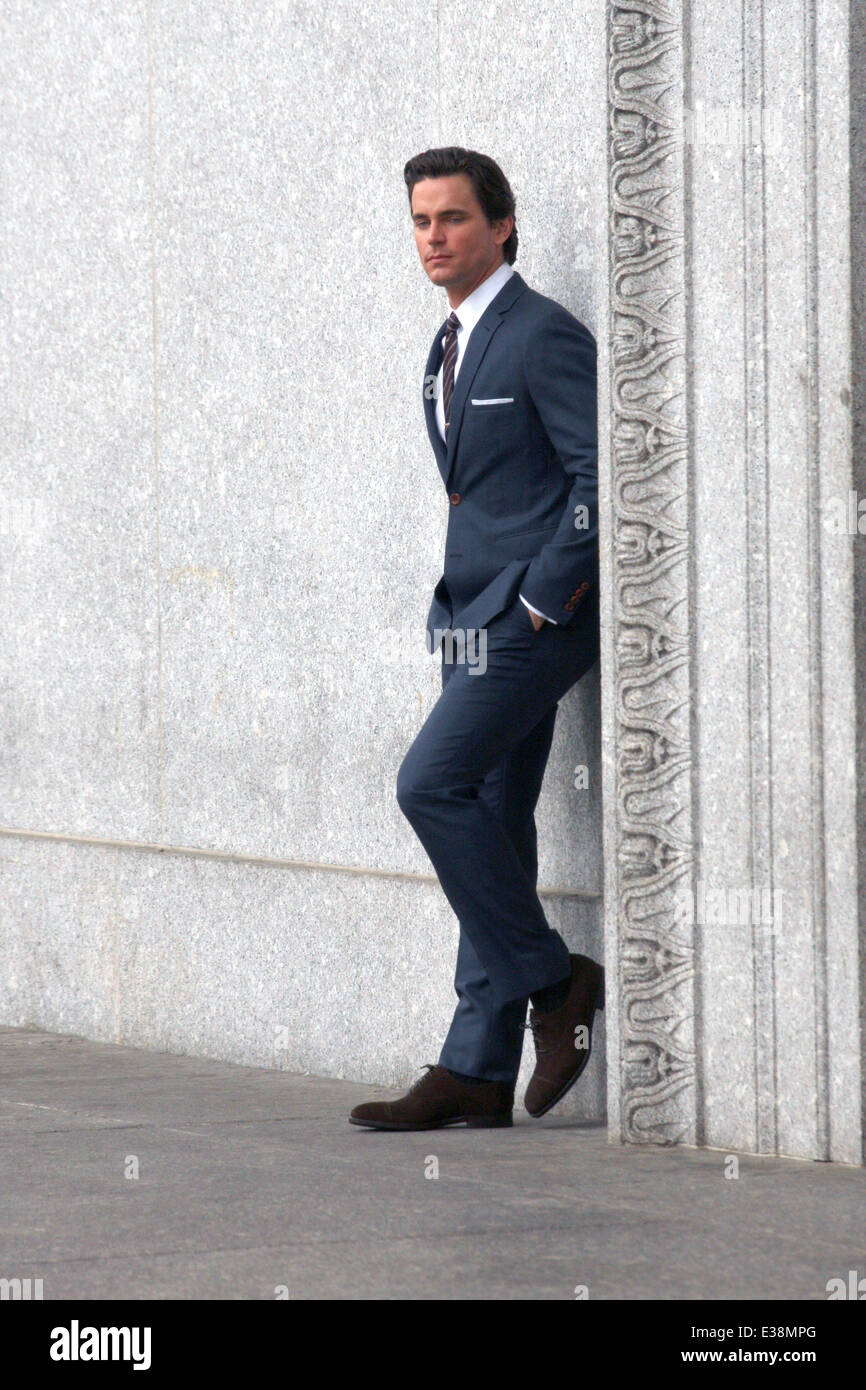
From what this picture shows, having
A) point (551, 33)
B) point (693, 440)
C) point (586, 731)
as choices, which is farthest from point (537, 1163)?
point (551, 33)

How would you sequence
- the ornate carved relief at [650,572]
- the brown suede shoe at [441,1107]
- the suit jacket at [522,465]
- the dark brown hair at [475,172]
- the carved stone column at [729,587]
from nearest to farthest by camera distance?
1. the carved stone column at [729,587]
2. the ornate carved relief at [650,572]
3. the suit jacket at [522,465]
4. the brown suede shoe at [441,1107]
5. the dark brown hair at [475,172]

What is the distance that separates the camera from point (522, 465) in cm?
590

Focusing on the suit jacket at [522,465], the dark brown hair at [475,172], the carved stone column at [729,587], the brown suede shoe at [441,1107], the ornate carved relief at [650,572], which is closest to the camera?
the carved stone column at [729,587]

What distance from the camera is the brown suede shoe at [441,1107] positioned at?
5.86m

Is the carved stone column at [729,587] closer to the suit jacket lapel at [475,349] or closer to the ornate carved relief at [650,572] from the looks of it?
the ornate carved relief at [650,572]

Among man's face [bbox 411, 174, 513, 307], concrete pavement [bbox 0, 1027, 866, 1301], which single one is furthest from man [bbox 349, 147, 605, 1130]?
concrete pavement [bbox 0, 1027, 866, 1301]

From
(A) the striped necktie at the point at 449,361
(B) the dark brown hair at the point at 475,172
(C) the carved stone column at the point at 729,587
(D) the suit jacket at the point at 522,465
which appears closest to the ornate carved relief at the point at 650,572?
(C) the carved stone column at the point at 729,587

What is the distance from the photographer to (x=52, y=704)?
8305 mm

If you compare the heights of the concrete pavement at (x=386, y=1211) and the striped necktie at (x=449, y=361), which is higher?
the striped necktie at (x=449, y=361)

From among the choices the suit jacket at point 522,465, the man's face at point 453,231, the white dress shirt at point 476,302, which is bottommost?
the suit jacket at point 522,465

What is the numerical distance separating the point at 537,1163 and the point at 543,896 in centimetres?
110

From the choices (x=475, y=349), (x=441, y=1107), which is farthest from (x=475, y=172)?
(x=441, y=1107)

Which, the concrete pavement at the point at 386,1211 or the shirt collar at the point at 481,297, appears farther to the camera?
the shirt collar at the point at 481,297

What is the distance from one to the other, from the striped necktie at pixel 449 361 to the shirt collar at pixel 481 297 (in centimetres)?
5
